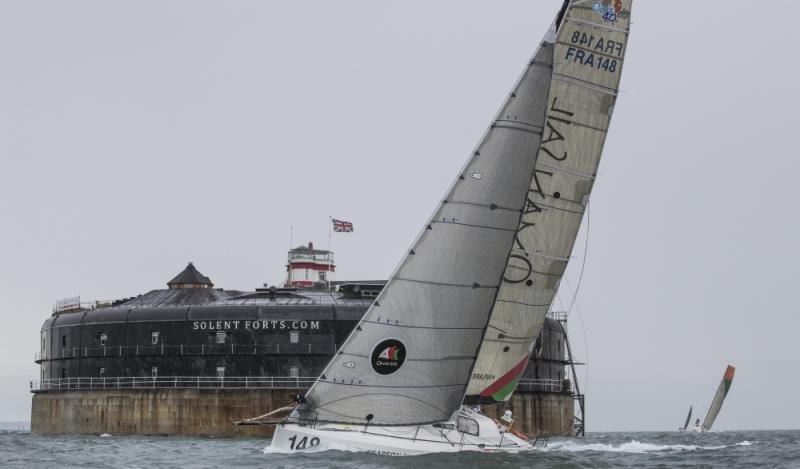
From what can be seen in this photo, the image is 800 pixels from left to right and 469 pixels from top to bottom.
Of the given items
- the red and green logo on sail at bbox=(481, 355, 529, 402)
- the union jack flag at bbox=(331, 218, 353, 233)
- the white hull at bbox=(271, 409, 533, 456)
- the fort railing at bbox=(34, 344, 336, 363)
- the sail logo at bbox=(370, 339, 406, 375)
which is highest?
the union jack flag at bbox=(331, 218, 353, 233)

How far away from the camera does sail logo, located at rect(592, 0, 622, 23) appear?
37250mm

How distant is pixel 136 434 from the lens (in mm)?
69875

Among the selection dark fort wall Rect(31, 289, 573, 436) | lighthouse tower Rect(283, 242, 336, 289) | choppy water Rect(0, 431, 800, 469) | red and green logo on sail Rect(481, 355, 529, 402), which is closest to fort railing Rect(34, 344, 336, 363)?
dark fort wall Rect(31, 289, 573, 436)

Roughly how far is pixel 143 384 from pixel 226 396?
5.42 metres

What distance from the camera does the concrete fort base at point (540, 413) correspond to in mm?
73438

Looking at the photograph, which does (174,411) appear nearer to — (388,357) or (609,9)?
(388,357)

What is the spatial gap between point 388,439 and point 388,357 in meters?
2.12

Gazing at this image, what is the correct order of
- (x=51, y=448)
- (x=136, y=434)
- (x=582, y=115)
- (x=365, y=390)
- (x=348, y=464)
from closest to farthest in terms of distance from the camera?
(x=348, y=464) → (x=365, y=390) → (x=582, y=115) → (x=51, y=448) → (x=136, y=434)

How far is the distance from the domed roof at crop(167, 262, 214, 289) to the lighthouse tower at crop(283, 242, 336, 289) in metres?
9.17

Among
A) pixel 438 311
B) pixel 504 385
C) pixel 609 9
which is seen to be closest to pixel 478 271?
pixel 438 311

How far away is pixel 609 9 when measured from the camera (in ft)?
122

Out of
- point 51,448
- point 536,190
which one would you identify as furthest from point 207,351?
point 536,190

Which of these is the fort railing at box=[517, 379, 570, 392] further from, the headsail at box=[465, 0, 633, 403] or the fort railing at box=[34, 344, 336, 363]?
the headsail at box=[465, 0, 633, 403]

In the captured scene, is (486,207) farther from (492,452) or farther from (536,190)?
(492,452)
